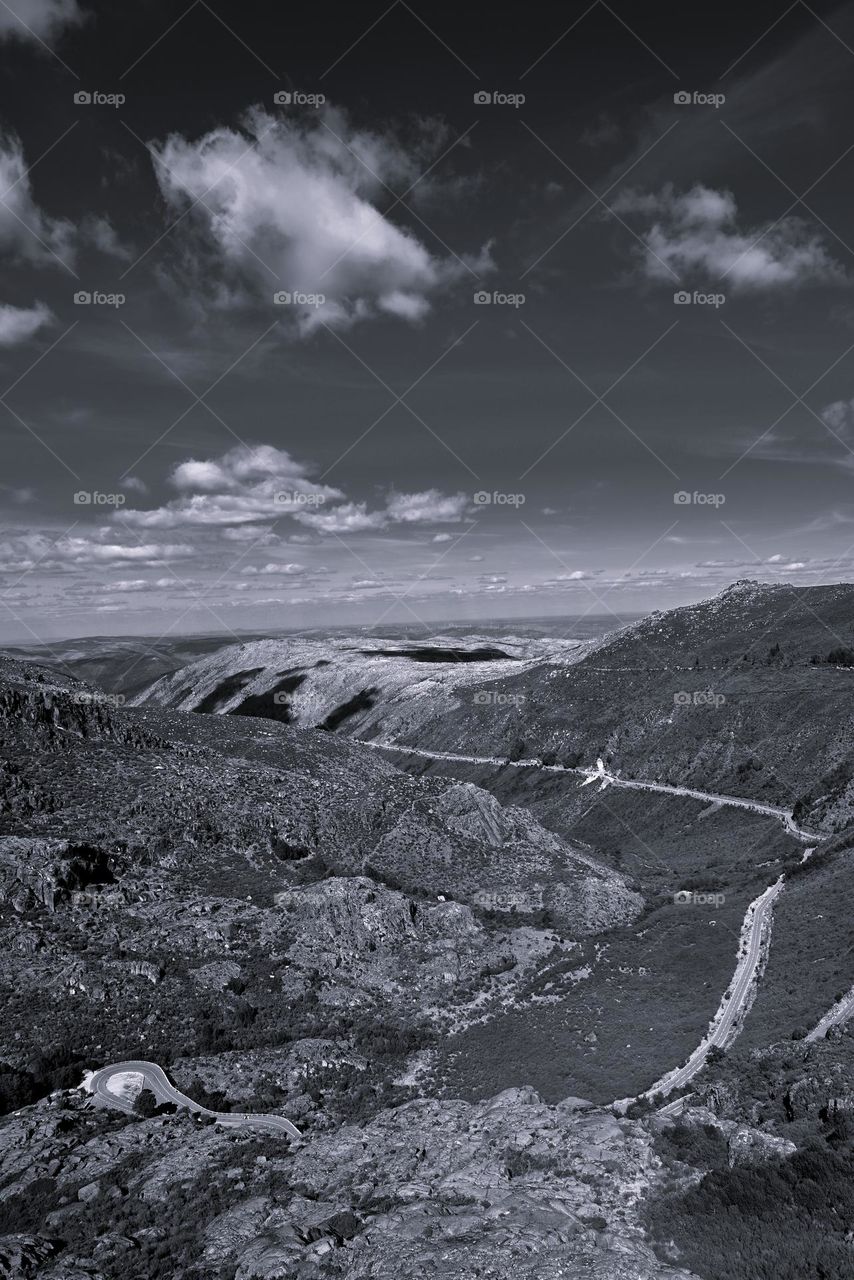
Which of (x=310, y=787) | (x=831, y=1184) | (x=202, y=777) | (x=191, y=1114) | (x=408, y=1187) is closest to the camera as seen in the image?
(x=831, y=1184)

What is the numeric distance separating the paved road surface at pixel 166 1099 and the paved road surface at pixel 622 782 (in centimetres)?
5487

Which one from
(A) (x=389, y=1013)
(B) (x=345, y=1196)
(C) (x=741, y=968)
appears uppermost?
(B) (x=345, y=1196)

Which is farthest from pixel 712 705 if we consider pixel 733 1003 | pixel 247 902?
pixel 247 902

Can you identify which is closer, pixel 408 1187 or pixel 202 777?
pixel 408 1187

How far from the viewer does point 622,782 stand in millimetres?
98000

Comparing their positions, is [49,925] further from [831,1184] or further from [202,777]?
[831,1184]

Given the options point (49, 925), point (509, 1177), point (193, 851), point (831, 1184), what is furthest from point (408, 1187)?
point (193, 851)

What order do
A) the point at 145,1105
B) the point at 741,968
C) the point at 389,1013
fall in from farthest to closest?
the point at 741,968 < the point at 389,1013 < the point at 145,1105

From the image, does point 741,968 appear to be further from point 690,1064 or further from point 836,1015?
point 690,1064

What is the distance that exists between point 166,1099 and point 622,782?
80.6 meters

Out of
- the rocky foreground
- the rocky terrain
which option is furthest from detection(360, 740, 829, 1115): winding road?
the rocky foreground

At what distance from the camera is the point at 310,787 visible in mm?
60750

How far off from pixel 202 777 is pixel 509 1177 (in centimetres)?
4187

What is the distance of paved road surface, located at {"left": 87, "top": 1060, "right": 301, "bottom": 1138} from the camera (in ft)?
86.6
